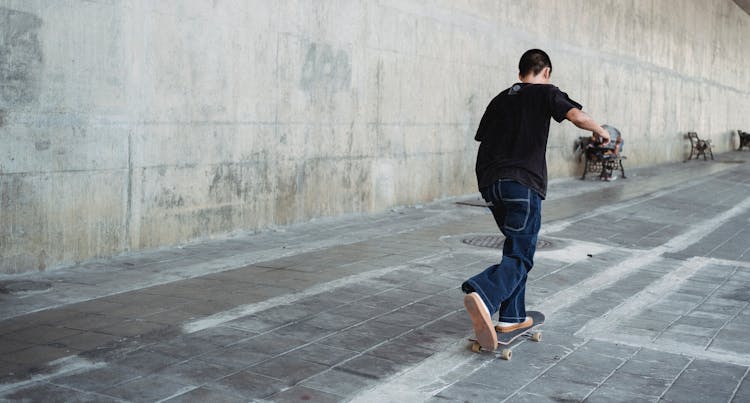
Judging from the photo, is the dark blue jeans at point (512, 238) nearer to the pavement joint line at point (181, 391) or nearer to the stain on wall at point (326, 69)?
the pavement joint line at point (181, 391)

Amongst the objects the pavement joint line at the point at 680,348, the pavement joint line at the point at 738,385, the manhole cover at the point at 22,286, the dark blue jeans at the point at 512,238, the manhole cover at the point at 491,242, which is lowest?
the pavement joint line at the point at 738,385

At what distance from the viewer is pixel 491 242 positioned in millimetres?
9367

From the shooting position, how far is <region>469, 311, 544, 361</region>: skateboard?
5027 millimetres

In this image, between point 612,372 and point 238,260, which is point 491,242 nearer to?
point 238,260

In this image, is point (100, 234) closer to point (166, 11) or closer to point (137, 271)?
point (137, 271)

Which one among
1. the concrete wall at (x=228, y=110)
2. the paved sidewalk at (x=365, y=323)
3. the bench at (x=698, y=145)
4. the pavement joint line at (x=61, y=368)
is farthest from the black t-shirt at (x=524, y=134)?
the bench at (x=698, y=145)

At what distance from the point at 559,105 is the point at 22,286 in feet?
13.6

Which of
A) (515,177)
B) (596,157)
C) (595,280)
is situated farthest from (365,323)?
(596,157)

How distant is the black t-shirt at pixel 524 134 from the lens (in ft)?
16.7

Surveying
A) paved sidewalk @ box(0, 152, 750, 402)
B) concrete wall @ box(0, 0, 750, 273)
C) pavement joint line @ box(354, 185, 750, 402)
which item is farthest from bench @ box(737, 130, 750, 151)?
paved sidewalk @ box(0, 152, 750, 402)

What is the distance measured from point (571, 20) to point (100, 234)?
13317 millimetres

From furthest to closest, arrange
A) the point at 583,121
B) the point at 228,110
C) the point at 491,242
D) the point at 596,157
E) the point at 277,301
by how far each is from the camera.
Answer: the point at 596,157 → the point at 491,242 → the point at 228,110 → the point at 277,301 → the point at 583,121

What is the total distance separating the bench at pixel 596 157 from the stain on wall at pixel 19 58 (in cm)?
1355

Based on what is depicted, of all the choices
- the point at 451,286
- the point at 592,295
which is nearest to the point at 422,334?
the point at 451,286
